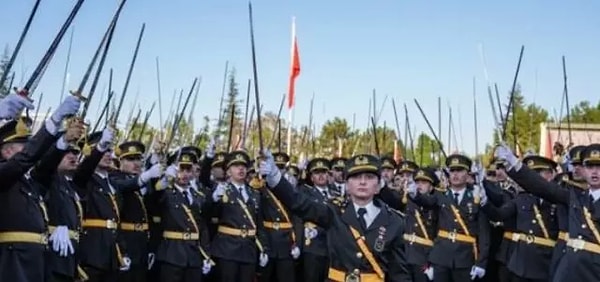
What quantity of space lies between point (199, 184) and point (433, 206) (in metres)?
3.23

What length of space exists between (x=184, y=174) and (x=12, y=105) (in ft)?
14.8

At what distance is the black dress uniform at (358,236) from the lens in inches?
223

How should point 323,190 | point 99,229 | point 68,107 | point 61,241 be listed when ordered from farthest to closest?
point 323,190 < point 99,229 < point 61,241 < point 68,107

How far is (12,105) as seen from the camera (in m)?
4.81

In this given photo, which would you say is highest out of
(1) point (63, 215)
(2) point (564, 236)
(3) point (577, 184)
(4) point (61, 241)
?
(3) point (577, 184)

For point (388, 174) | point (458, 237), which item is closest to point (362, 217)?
point (458, 237)

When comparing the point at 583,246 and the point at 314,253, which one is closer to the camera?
the point at 583,246

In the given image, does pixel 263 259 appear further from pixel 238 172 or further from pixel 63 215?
pixel 63 215

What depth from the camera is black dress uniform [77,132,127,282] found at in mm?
7941

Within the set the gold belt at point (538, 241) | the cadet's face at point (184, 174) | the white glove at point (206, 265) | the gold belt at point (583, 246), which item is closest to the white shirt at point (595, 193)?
the gold belt at point (583, 246)

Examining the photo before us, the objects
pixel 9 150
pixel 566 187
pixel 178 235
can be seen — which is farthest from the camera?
pixel 178 235

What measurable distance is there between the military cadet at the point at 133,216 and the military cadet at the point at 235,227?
2.99 feet

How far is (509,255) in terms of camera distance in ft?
30.9

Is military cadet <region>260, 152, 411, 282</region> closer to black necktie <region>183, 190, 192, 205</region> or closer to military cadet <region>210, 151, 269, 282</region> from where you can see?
military cadet <region>210, 151, 269, 282</region>
